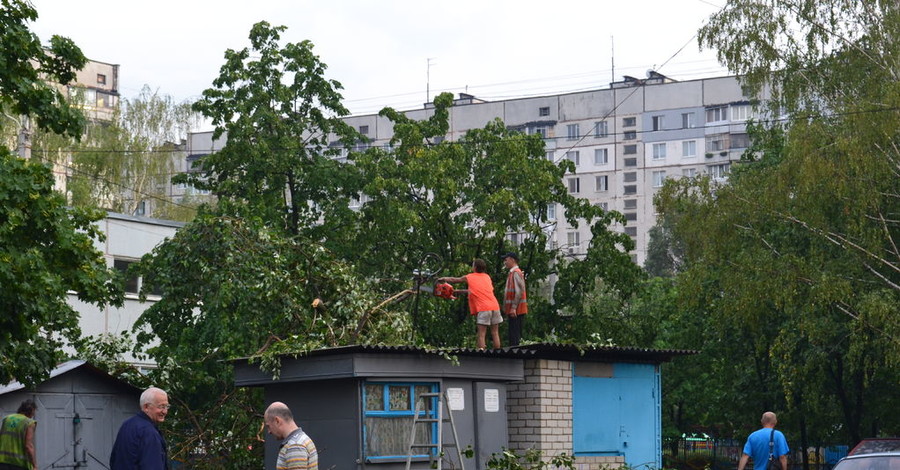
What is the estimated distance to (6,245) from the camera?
15352 mm

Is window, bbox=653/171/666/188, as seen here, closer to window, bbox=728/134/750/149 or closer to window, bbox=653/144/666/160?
window, bbox=653/144/666/160

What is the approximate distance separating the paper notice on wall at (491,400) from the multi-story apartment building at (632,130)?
74935mm

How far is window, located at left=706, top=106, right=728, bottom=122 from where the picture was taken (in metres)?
91.0

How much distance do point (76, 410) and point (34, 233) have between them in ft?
18.6

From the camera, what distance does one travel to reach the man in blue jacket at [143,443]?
344 inches

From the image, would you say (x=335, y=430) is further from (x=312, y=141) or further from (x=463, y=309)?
(x=312, y=141)

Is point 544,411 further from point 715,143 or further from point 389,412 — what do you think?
point 715,143

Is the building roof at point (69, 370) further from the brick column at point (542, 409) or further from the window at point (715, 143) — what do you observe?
the window at point (715, 143)

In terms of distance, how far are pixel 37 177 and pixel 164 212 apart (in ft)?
145

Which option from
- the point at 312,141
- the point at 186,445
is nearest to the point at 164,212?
the point at 312,141

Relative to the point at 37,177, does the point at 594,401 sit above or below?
below

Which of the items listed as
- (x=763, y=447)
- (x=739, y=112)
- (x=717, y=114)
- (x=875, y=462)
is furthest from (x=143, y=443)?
(x=717, y=114)

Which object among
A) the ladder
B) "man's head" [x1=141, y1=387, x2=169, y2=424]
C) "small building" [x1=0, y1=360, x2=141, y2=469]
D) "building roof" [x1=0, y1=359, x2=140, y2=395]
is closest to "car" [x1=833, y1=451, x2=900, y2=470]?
the ladder

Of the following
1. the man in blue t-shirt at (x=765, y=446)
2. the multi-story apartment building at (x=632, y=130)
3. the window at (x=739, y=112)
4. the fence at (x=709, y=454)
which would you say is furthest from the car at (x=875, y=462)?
the window at (x=739, y=112)
